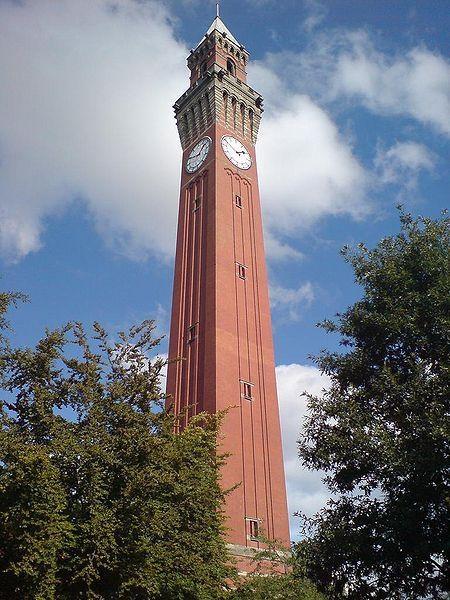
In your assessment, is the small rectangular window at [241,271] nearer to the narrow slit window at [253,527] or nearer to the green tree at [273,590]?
the narrow slit window at [253,527]

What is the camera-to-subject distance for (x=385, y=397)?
1189cm

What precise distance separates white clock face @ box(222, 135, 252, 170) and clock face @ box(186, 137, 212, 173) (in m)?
1.44

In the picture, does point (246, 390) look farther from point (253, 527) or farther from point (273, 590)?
point (273, 590)

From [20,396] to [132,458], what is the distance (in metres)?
3.92

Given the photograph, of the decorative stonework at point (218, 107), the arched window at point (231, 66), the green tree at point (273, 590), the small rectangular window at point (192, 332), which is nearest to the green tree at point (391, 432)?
the green tree at point (273, 590)

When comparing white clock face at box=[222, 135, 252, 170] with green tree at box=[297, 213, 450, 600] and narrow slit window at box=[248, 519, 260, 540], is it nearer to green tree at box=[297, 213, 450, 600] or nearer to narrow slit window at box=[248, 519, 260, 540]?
narrow slit window at box=[248, 519, 260, 540]

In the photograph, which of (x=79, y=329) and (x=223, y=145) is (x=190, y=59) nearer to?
(x=223, y=145)

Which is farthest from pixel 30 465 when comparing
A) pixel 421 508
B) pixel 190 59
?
pixel 190 59

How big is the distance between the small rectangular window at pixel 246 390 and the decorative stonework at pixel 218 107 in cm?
2268

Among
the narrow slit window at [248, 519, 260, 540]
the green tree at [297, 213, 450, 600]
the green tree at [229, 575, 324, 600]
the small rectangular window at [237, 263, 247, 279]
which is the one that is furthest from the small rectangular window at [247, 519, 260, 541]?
the green tree at [297, 213, 450, 600]

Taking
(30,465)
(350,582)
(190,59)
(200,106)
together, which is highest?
(190,59)

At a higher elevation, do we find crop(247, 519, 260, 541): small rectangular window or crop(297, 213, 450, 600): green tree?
crop(247, 519, 260, 541): small rectangular window

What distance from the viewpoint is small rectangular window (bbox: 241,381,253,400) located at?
35844mm

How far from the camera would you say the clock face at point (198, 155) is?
4659cm
